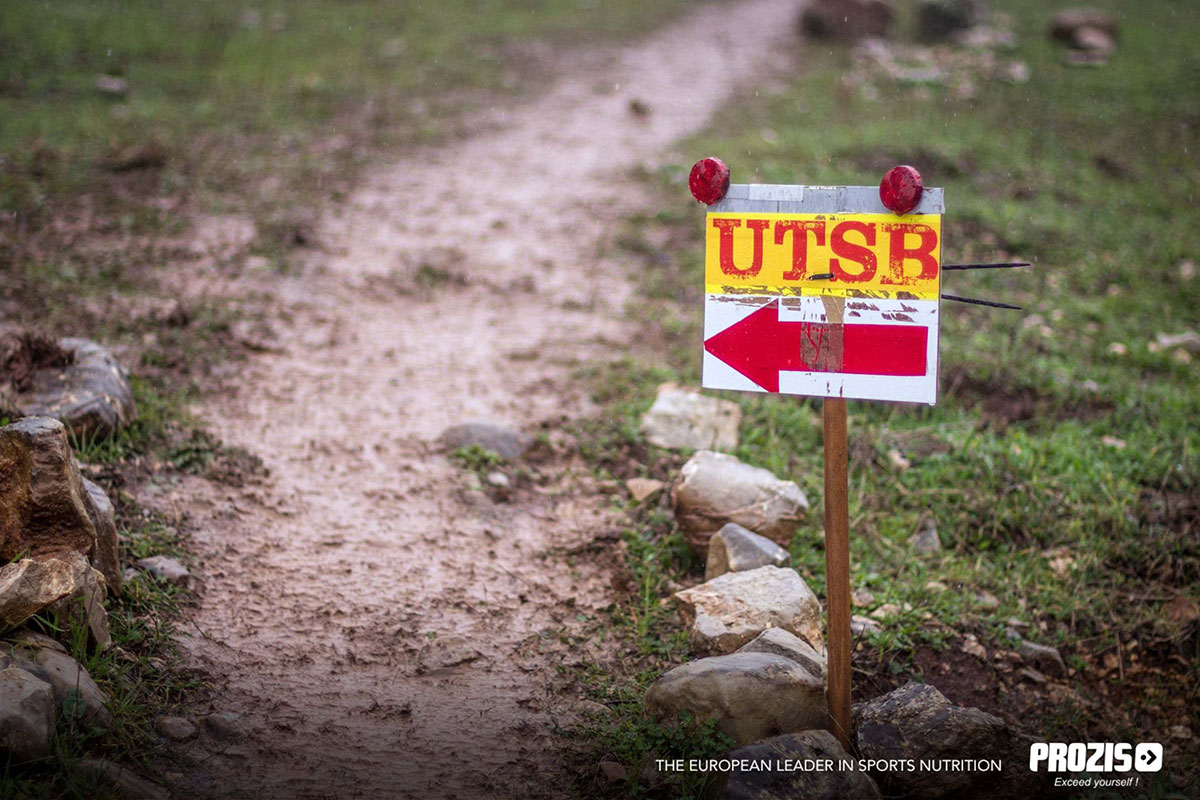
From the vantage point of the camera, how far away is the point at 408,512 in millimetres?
4051

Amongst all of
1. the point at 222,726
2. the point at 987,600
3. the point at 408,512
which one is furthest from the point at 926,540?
the point at 222,726

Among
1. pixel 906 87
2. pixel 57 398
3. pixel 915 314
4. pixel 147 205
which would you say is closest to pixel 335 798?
pixel 915 314

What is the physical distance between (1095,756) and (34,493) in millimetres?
3579

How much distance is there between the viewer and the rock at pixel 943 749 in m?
2.61

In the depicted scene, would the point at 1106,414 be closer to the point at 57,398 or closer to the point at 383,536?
the point at 383,536

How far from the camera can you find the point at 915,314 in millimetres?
2393

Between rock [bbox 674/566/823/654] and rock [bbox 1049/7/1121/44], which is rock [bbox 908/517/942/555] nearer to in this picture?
rock [bbox 674/566/823/654]

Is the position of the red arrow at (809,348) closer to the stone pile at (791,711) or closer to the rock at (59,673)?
the stone pile at (791,711)

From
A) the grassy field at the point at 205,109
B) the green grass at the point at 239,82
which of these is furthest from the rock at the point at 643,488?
the green grass at the point at 239,82

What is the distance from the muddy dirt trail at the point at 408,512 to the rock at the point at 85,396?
484mm

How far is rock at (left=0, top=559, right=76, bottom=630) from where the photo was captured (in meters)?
2.56

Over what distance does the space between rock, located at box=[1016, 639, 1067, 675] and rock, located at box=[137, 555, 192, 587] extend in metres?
3.30

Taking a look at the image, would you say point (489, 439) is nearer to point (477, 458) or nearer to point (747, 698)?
point (477, 458)

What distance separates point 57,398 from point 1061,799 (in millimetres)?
4176
